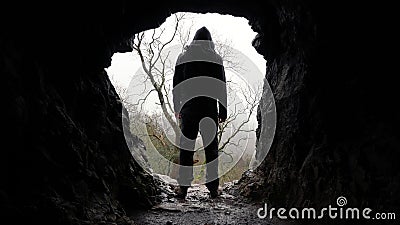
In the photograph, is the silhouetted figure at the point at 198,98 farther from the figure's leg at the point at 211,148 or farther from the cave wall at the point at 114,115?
the cave wall at the point at 114,115

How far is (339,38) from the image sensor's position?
9.57 ft

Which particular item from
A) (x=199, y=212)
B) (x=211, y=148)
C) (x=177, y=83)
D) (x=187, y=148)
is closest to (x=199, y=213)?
(x=199, y=212)

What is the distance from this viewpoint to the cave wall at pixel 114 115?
2.07m

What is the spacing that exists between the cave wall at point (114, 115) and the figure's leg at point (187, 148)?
0.54 m

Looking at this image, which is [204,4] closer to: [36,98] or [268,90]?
[268,90]

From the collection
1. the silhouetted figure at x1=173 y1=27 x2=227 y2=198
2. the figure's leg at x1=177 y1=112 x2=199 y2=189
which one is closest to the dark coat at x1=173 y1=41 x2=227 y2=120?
the silhouetted figure at x1=173 y1=27 x2=227 y2=198

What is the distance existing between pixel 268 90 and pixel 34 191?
4552 millimetres

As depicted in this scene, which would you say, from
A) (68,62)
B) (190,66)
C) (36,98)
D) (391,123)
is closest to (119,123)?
(190,66)

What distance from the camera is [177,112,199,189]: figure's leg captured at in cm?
470

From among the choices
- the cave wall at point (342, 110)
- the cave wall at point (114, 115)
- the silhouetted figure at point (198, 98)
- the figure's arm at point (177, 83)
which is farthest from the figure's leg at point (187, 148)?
the cave wall at point (342, 110)

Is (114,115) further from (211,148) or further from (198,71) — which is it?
(211,148)

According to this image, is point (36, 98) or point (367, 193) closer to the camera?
point (36, 98)

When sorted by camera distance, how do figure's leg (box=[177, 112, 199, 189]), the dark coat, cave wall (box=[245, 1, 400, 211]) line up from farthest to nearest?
the dark coat < figure's leg (box=[177, 112, 199, 189]) < cave wall (box=[245, 1, 400, 211])

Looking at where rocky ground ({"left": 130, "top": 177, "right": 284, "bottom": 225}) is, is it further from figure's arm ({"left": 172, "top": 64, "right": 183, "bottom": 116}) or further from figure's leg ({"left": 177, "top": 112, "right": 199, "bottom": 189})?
figure's arm ({"left": 172, "top": 64, "right": 183, "bottom": 116})
